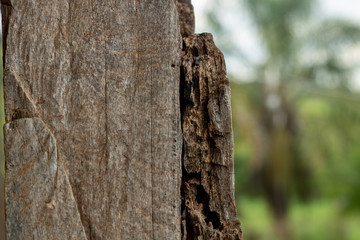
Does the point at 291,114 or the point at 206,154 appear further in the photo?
the point at 291,114

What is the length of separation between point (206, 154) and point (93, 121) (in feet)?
1.10

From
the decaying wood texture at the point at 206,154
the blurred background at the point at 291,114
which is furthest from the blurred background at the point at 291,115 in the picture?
the decaying wood texture at the point at 206,154

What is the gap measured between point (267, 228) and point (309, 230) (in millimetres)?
1578

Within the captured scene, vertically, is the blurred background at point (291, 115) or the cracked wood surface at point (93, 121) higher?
the blurred background at point (291, 115)

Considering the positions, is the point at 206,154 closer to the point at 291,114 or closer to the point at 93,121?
the point at 93,121

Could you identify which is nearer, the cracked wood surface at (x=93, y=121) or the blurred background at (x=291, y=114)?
the cracked wood surface at (x=93, y=121)

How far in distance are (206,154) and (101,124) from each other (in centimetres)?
31

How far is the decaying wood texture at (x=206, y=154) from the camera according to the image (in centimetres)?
150

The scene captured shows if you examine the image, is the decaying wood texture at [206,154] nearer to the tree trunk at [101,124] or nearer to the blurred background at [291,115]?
the tree trunk at [101,124]

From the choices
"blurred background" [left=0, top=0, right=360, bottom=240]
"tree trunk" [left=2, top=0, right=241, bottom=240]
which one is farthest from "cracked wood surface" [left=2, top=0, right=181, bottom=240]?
"blurred background" [left=0, top=0, right=360, bottom=240]

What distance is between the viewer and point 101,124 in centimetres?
144

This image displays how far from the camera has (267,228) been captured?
17.8 meters

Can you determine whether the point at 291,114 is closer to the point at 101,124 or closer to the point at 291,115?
the point at 291,115

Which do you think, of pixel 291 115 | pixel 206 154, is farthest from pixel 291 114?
pixel 206 154
